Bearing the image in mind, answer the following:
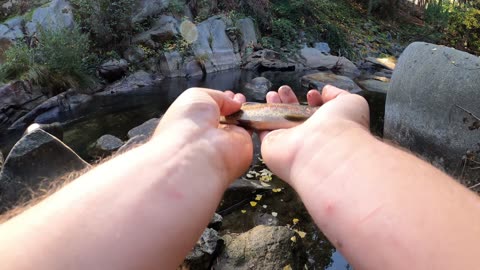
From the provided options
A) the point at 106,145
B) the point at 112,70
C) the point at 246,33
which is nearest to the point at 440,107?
the point at 106,145

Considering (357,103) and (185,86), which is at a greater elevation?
(357,103)

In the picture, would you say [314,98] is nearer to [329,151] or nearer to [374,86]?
[329,151]

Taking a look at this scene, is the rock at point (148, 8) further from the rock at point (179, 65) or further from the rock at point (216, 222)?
the rock at point (216, 222)

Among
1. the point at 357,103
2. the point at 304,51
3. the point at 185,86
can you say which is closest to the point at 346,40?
the point at 304,51

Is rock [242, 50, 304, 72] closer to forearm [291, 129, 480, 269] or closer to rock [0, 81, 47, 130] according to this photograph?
rock [0, 81, 47, 130]

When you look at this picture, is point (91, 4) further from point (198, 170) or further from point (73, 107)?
point (198, 170)

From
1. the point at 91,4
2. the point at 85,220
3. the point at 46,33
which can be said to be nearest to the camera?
the point at 85,220
